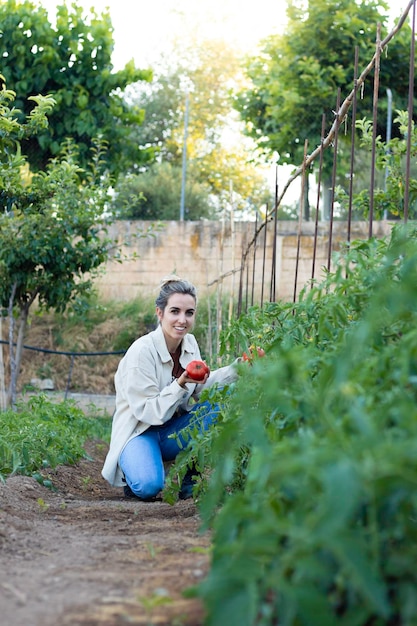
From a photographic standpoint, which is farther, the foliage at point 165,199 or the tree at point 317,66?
the foliage at point 165,199

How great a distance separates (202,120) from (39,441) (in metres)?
21.8

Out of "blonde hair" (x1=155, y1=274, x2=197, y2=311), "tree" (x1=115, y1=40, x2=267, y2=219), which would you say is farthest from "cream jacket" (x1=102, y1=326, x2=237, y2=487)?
"tree" (x1=115, y1=40, x2=267, y2=219)

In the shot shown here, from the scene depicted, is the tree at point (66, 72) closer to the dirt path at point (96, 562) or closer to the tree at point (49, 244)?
the tree at point (49, 244)

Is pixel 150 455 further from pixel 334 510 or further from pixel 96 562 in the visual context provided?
pixel 334 510

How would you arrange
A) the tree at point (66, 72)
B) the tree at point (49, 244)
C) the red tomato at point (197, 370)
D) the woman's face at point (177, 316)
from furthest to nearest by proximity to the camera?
1. the tree at point (66, 72)
2. the tree at point (49, 244)
3. the woman's face at point (177, 316)
4. the red tomato at point (197, 370)

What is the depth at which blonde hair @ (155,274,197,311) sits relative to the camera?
14.0 ft

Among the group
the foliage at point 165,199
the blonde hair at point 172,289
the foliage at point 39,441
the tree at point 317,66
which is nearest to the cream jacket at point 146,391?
the blonde hair at point 172,289

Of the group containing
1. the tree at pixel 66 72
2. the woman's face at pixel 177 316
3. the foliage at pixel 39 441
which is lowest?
the foliage at pixel 39 441

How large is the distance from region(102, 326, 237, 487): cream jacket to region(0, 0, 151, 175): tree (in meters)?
6.89

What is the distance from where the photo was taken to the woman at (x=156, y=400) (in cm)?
398

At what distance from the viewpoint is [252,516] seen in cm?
134

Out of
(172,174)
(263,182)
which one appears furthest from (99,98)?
(263,182)

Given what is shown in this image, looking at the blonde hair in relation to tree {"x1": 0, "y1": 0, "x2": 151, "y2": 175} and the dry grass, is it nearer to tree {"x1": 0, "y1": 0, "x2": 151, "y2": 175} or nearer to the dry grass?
the dry grass

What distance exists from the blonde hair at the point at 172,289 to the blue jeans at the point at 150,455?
0.58m
